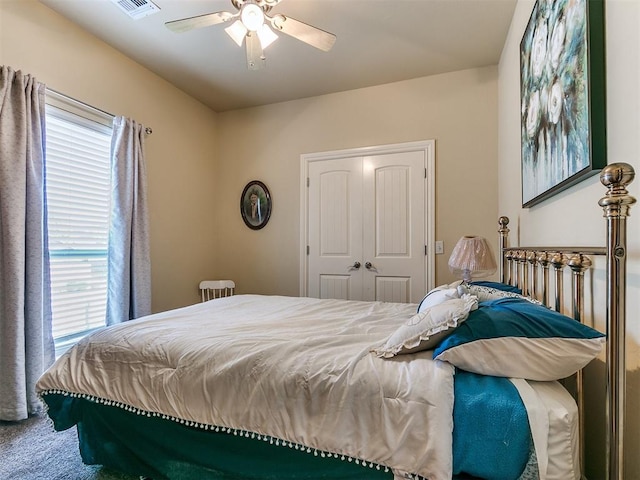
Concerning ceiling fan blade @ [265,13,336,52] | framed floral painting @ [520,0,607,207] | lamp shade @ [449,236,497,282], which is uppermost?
ceiling fan blade @ [265,13,336,52]

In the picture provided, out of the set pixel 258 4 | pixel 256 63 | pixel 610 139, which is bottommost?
pixel 610 139

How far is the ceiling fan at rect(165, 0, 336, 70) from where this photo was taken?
192 centimetres

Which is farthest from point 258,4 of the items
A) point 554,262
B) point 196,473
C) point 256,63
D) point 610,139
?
point 196,473

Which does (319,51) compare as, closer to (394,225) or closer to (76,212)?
(394,225)

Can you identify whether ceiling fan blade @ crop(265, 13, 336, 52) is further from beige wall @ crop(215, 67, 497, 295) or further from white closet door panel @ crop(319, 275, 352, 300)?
white closet door panel @ crop(319, 275, 352, 300)

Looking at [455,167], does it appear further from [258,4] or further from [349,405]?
[349,405]

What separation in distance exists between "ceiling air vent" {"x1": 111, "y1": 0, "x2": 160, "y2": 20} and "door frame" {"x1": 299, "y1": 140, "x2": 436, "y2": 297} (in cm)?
185

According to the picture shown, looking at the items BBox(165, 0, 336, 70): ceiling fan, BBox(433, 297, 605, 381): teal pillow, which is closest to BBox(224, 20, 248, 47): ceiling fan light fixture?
BBox(165, 0, 336, 70): ceiling fan

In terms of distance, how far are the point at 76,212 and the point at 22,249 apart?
56 cm

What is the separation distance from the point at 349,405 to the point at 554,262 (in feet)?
3.04

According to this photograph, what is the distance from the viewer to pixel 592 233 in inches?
45.8

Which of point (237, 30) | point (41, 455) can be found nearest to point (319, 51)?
point (237, 30)

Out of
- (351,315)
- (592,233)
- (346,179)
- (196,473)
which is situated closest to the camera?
(592,233)

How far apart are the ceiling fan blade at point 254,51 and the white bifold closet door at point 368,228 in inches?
62.7
